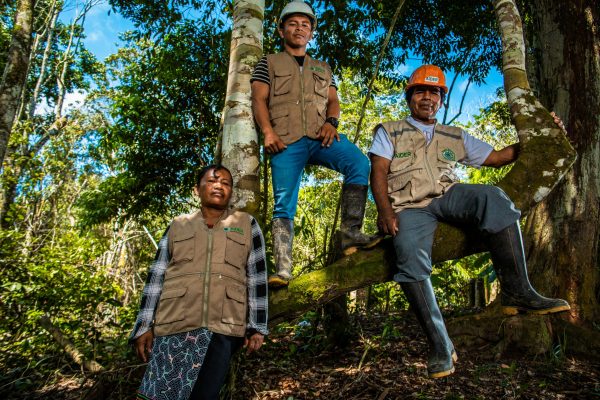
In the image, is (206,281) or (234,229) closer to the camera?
(206,281)

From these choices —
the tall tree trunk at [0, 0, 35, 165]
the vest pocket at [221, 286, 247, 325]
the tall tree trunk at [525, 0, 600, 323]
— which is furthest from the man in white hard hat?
the tall tree trunk at [0, 0, 35, 165]

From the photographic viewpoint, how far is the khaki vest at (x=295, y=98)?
292 centimetres

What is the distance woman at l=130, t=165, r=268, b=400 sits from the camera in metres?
2.22

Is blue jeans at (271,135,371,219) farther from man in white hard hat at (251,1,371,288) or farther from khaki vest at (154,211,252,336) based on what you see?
khaki vest at (154,211,252,336)

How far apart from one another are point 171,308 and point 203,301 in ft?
0.62

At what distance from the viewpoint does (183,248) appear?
2443 millimetres

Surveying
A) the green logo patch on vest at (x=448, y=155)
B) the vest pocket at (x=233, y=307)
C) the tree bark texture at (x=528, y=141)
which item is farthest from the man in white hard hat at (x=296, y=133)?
the tree bark texture at (x=528, y=141)

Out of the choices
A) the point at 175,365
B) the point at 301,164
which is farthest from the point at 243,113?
the point at 175,365

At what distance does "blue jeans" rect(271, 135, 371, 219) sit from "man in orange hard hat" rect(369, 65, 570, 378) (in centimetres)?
18

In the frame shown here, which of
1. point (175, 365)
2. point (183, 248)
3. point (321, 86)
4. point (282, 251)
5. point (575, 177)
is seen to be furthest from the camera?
point (575, 177)

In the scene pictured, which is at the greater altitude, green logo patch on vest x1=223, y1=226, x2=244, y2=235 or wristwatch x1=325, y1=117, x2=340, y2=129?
wristwatch x1=325, y1=117, x2=340, y2=129

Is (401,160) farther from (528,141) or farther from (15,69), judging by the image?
(15,69)

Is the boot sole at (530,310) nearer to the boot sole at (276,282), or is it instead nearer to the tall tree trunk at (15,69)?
the boot sole at (276,282)

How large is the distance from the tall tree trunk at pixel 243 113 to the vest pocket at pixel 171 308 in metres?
0.72
